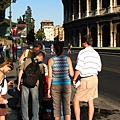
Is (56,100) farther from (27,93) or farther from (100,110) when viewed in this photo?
(100,110)

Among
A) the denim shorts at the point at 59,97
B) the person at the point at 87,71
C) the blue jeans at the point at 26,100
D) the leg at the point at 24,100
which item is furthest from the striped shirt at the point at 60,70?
the leg at the point at 24,100

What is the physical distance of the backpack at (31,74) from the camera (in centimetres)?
666

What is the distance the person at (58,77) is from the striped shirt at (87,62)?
24 cm

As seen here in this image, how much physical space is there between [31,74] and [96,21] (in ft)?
185

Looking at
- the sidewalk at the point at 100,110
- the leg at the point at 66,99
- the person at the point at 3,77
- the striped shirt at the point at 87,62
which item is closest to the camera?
the person at the point at 3,77

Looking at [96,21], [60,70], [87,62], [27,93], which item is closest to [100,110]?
[87,62]

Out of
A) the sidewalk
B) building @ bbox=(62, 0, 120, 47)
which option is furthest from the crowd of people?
building @ bbox=(62, 0, 120, 47)

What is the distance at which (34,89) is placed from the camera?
686cm

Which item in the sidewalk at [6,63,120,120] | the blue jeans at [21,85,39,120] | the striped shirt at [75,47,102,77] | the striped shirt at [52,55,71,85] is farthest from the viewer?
the sidewalk at [6,63,120,120]

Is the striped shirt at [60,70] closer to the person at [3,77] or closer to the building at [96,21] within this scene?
the person at [3,77]

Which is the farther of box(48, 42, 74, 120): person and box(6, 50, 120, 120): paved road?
box(6, 50, 120, 120): paved road

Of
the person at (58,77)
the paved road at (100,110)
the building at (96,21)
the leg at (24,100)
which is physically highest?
the building at (96,21)

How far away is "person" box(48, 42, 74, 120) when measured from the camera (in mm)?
6535

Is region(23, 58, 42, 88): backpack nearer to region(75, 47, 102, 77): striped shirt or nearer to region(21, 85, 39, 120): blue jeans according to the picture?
region(21, 85, 39, 120): blue jeans
